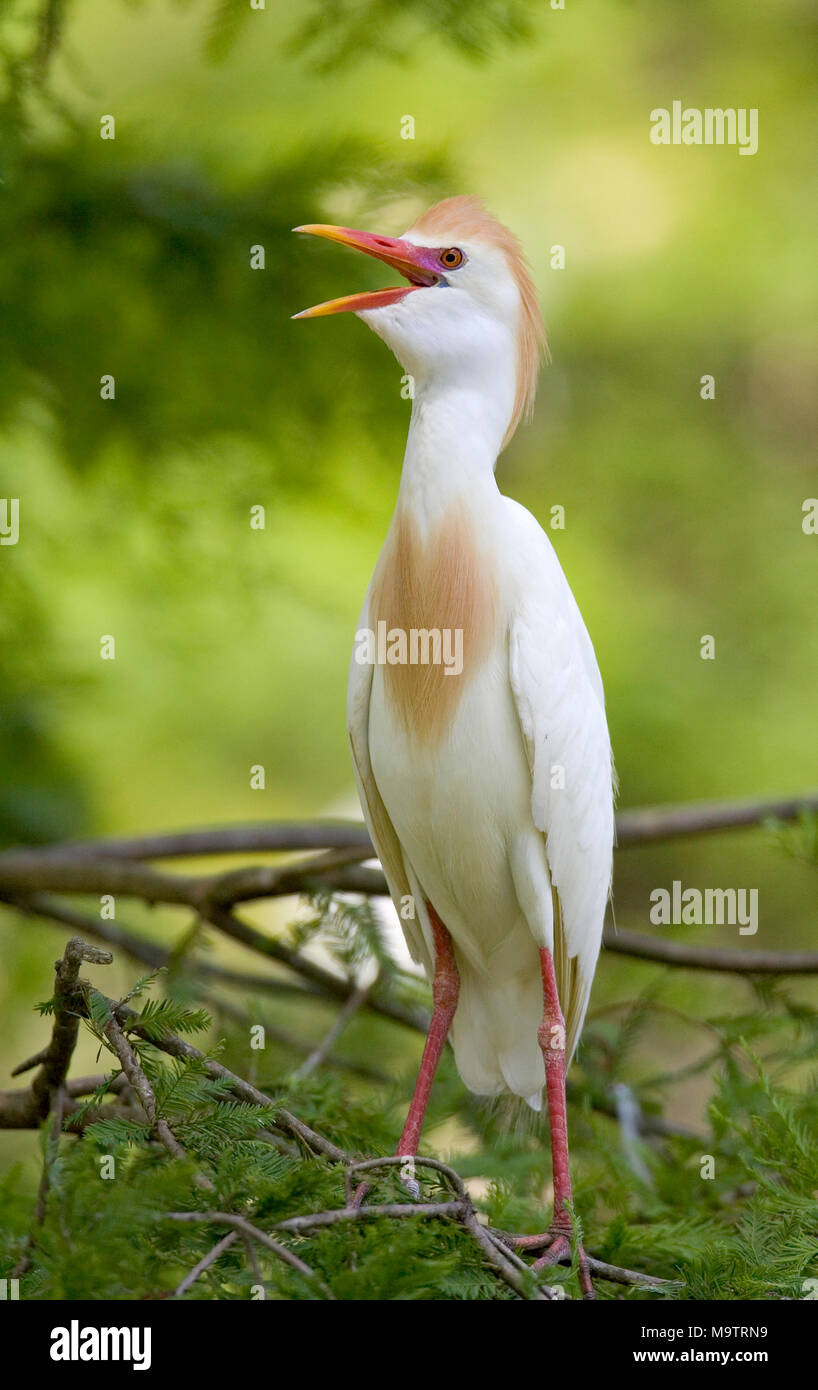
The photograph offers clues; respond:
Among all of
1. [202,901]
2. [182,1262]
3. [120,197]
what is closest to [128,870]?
[202,901]

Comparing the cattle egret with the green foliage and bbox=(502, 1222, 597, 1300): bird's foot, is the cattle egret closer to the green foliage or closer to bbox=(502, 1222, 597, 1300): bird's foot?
bbox=(502, 1222, 597, 1300): bird's foot

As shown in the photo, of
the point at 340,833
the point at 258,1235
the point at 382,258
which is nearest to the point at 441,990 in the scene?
the point at 340,833

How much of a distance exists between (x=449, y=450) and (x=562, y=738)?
0.34 metres

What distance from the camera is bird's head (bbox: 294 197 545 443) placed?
1.42m

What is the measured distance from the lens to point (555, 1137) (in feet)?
4.87

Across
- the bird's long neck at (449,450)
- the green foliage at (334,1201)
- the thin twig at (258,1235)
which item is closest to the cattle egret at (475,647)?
the bird's long neck at (449,450)

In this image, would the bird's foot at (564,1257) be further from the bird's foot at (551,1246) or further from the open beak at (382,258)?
the open beak at (382,258)

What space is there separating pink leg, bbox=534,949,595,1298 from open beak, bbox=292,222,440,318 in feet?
2.48

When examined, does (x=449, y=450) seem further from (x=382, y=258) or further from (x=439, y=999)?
(x=439, y=999)

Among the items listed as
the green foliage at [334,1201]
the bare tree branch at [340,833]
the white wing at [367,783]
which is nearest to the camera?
the green foliage at [334,1201]

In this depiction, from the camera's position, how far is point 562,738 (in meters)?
1.47

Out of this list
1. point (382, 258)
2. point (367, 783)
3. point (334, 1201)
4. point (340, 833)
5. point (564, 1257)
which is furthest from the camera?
point (340, 833)

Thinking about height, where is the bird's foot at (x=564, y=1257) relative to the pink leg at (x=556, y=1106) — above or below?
below

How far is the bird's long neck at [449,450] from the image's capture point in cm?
145
